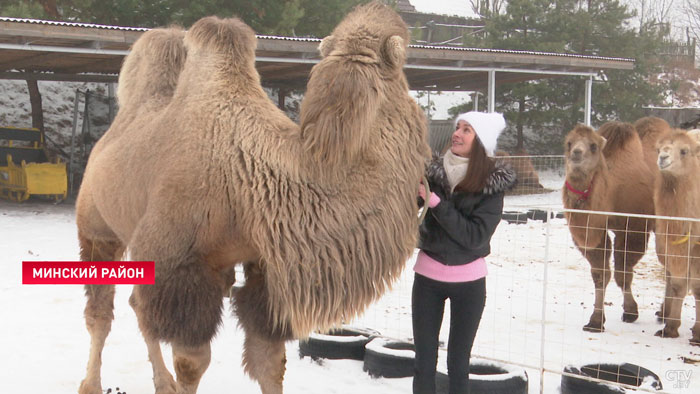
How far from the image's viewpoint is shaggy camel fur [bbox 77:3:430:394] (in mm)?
2836

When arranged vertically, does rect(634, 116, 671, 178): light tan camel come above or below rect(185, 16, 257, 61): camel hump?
below

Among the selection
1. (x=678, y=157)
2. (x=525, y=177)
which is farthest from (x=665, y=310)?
(x=525, y=177)

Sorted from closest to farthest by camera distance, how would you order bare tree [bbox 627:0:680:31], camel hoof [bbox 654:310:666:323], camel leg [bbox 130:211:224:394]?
camel leg [bbox 130:211:224:394] → camel hoof [bbox 654:310:666:323] → bare tree [bbox 627:0:680:31]

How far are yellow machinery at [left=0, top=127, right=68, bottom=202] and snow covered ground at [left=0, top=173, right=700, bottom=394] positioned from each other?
392 cm

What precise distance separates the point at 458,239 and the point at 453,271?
0.22m

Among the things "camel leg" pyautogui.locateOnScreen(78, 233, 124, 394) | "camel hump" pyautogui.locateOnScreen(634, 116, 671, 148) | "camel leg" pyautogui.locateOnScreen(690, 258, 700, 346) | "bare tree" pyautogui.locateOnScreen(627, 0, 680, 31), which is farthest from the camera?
"bare tree" pyautogui.locateOnScreen(627, 0, 680, 31)

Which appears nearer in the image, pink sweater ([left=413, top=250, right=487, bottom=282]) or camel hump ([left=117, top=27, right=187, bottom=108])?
pink sweater ([left=413, top=250, right=487, bottom=282])

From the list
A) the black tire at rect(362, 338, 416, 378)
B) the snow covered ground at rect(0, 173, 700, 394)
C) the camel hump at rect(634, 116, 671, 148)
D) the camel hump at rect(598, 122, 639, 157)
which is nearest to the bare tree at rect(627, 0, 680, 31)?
the camel hump at rect(634, 116, 671, 148)

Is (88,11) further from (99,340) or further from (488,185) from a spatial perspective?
(488,185)

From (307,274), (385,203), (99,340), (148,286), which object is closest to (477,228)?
(385,203)

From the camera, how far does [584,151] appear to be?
7086 mm

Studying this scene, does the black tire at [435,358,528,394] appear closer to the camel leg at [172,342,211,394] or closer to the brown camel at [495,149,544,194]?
the camel leg at [172,342,211,394]

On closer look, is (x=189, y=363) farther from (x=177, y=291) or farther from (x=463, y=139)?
(x=463, y=139)

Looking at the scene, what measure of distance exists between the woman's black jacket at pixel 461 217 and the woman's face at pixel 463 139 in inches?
4.6
